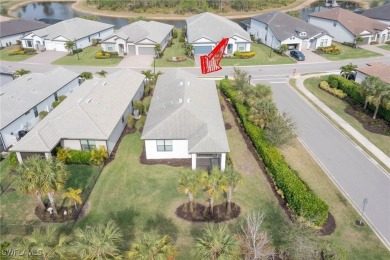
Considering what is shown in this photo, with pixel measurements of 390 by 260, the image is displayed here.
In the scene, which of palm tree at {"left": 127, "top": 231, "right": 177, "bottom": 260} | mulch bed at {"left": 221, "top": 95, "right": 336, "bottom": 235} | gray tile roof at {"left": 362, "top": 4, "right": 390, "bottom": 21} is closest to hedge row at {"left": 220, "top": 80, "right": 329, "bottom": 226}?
mulch bed at {"left": 221, "top": 95, "right": 336, "bottom": 235}

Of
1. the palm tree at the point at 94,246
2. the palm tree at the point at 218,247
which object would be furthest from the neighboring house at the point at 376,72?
the palm tree at the point at 94,246

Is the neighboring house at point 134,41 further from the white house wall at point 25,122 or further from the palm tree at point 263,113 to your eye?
the palm tree at point 263,113

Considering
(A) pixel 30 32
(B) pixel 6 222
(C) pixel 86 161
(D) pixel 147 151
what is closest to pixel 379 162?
(D) pixel 147 151

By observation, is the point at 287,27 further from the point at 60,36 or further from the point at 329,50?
the point at 60,36

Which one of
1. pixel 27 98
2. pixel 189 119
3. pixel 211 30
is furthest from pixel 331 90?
pixel 27 98

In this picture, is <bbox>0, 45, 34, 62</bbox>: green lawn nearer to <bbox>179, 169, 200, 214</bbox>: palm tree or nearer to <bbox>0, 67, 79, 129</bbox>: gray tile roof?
<bbox>0, 67, 79, 129</bbox>: gray tile roof

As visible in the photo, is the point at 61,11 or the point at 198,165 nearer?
the point at 198,165
